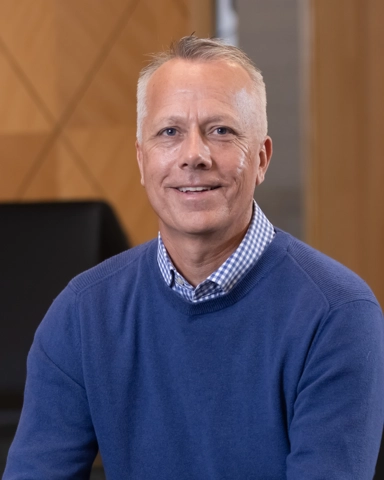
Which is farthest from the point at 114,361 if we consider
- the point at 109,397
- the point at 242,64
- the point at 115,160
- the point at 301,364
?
the point at 115,160

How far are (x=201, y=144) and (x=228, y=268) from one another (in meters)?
0.22

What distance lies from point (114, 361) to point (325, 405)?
395 millimetres

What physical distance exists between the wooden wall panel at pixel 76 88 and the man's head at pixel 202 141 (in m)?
1.84

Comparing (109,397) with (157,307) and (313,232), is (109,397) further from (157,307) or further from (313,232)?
(313,232)

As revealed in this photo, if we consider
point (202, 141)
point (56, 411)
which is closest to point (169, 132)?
point (202, 141)

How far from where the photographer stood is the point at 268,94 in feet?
10.5

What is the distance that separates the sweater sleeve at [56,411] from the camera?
1.40 m

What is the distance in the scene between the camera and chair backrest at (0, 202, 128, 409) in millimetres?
2678

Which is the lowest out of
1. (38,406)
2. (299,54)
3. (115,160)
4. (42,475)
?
(42,475)

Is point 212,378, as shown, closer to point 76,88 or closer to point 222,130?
point 222,130

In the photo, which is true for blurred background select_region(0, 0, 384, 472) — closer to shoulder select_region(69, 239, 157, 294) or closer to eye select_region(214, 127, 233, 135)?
shoulder select_region(69, 239, 157, 294)

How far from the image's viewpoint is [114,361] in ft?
4.71

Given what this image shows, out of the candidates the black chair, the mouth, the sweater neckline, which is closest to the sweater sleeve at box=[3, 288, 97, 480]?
the sweater neckline

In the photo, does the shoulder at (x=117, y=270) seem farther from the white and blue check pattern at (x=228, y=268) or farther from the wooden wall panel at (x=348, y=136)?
the wooden wall panel at (x=348, y=136)
